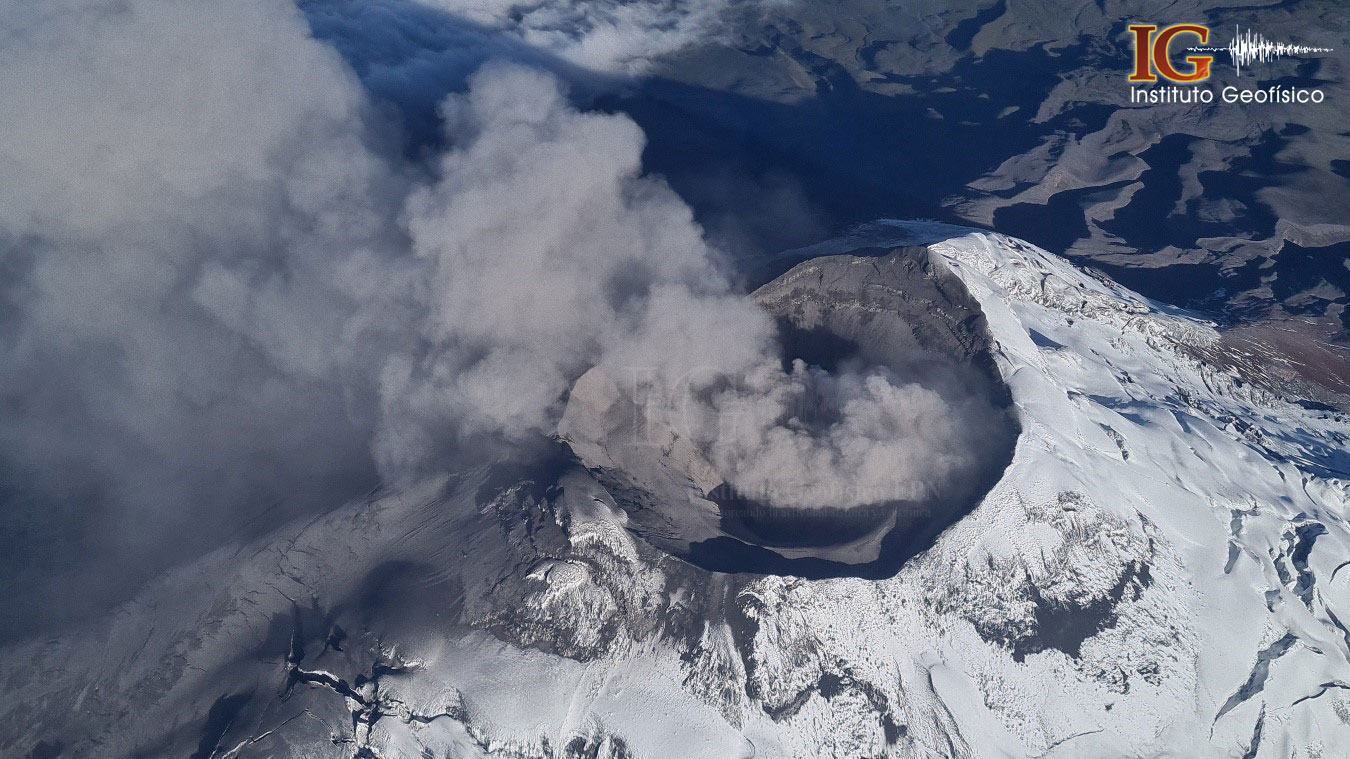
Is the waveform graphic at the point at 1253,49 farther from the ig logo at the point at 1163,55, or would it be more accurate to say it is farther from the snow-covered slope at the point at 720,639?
the snow-covered slope at the point at 720,639

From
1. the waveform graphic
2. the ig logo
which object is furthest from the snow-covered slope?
the waveform graphic

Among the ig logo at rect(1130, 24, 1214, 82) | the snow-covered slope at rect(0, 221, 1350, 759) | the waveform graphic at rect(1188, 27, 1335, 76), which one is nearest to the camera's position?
the snow-covered slope at rect(0, 221, 1350, 759)

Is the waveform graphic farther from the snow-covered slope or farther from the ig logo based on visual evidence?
the snow-covered slope

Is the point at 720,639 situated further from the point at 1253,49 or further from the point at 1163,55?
the point at 1253,49

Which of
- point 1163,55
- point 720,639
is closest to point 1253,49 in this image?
point 1163,55

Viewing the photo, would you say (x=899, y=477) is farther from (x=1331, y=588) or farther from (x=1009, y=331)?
(x=1331, y=588)

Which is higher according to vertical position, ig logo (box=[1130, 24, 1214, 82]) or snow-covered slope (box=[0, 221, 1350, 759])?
ig logo (box=[1130, 24, 1214, 82])

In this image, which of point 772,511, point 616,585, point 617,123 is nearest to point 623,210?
point 617,123
